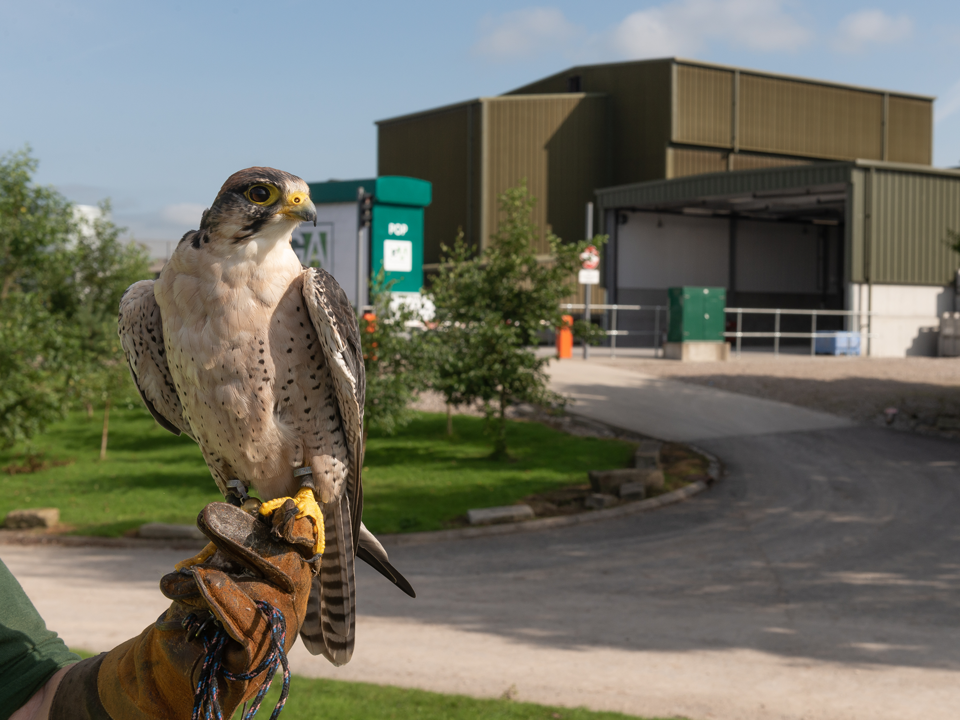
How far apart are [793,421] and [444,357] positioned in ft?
27.1

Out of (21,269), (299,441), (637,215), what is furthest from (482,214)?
(299,441)

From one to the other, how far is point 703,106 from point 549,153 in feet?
22.1

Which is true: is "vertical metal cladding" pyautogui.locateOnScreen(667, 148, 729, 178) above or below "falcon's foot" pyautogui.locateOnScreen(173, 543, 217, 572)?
above

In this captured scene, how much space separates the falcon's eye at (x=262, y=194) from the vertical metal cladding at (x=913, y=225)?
96.0ft

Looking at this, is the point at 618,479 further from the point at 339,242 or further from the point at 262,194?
the point at 262,194

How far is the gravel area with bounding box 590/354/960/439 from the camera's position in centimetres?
1728

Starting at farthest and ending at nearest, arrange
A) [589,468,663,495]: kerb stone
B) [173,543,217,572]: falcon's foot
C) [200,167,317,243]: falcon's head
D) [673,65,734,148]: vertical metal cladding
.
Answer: [673,65,734,148]: vertical metal cladding, [589,468,663,495]: kerb stone, [173,543,217,572]: falcon's foot, [200,167,317,243]: falcon's head

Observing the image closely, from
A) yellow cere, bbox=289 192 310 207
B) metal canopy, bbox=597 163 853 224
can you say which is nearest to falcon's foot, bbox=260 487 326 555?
yellow cere, bbox=289 192 310 207

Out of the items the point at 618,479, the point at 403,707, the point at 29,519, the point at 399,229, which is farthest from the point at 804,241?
the point at 403,707

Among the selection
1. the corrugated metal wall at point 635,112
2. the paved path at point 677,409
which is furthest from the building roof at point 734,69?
the paved path at point 677,409

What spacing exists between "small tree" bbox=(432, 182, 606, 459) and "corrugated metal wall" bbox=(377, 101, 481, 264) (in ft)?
70.2

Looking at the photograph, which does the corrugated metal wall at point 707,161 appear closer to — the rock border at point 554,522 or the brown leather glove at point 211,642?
the rock border at point 554,522

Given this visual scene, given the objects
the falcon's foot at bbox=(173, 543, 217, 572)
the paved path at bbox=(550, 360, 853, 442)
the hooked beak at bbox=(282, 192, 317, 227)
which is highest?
the hooked beak at bbox=(282, 192, 317, 227)

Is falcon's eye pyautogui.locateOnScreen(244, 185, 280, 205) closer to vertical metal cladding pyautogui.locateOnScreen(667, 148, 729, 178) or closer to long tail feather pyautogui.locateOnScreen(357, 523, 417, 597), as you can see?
long tail feather pyautogui.locateOnScreen(357, 523, 417, 597)
